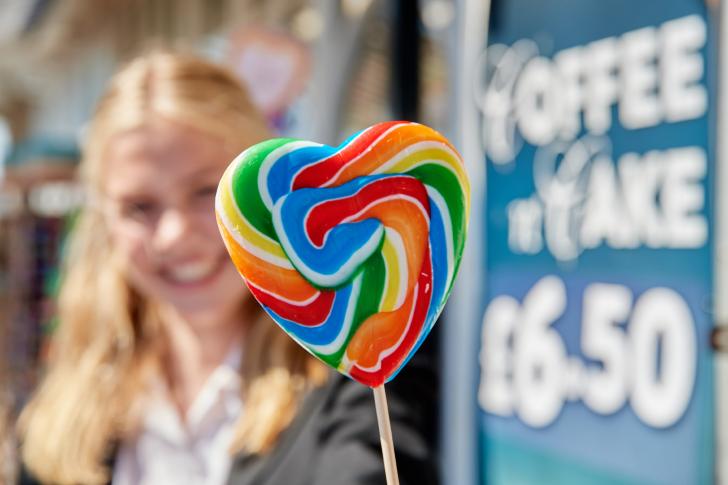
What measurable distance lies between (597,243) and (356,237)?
46.1 inches

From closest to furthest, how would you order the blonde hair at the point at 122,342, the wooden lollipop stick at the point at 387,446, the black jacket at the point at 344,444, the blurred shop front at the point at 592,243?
the wooden lollipop stick at the point at 387,446 → the black jacket at the point at 344,444 → the blonde hair at the point at 122,342 → the blurred shop front at the point at 592,243

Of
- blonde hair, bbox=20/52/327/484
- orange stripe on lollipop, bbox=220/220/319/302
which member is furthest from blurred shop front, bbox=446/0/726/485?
orange stripe on lollipop, bbox=220/220/319/302

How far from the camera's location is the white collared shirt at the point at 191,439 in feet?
4.15

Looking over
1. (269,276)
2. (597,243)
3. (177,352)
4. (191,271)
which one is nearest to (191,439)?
(177,352)

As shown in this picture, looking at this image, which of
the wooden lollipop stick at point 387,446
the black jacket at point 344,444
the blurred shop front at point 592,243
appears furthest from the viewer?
the blurred shop front at point 592,243

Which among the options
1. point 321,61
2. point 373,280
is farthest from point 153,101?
point 321,61

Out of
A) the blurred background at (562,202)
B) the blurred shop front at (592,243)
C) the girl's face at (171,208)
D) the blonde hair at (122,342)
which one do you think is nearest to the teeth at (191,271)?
the girl's face at (171,208)

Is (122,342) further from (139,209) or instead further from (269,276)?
(269,276)

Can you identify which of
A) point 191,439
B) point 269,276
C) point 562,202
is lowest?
point 191,439

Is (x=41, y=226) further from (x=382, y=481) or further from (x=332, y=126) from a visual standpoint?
(x=382, y=481)

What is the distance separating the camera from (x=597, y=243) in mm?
1838

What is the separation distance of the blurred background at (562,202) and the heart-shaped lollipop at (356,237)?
37.0 inches

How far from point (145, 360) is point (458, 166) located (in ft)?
2.66

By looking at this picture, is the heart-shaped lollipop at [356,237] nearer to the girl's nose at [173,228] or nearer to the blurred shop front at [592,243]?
the girl's nose at [173,228]
